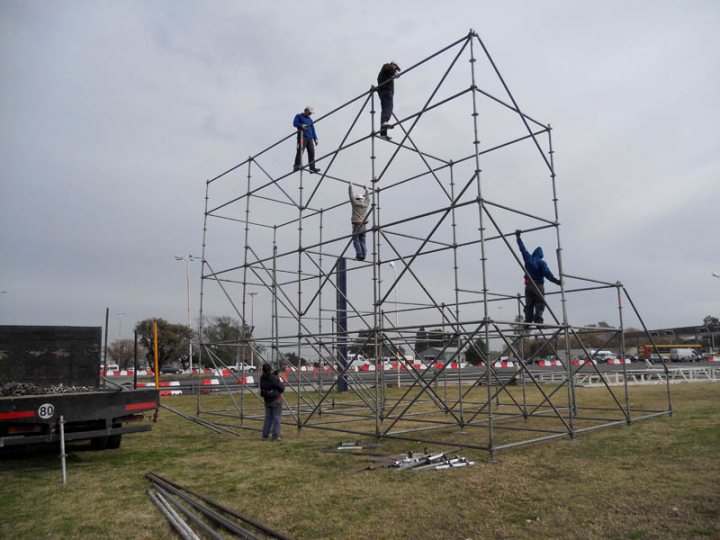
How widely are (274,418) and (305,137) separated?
6.30m

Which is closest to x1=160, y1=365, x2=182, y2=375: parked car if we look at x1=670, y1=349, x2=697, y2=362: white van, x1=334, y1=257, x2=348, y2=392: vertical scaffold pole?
x1=334, y1=257, x2=348, y2=392: vertical scaffold pole

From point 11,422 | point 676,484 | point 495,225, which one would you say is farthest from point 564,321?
point 11,422

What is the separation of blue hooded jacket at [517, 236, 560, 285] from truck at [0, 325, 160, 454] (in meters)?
7.04

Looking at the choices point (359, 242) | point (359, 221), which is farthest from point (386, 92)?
point (359, 242)

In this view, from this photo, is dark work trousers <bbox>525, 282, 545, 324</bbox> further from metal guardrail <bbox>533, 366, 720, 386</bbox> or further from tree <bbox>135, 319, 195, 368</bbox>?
tree <bbox>135, 319, 195, 368</bbox>

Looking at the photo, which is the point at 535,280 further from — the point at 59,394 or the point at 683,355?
the point at 683,355

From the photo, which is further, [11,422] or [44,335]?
[44,335]

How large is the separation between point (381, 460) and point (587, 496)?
300 centimetres

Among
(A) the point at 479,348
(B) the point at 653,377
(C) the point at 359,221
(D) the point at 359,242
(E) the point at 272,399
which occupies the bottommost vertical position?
(B) the point at 653,377

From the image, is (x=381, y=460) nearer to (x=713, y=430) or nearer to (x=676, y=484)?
(x=676, y=484)

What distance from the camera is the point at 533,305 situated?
10.5 m

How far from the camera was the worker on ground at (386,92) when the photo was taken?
10602mm

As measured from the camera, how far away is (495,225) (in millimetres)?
8500

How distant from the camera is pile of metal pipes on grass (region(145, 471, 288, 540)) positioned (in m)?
4.91
